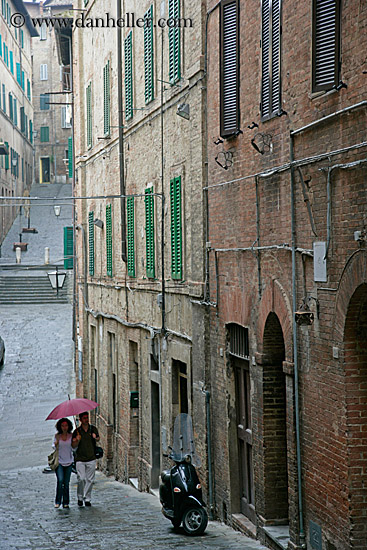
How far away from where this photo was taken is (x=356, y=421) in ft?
28.0

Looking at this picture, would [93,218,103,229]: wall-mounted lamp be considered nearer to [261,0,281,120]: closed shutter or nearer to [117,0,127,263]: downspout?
[117,0,127,263]: downspout

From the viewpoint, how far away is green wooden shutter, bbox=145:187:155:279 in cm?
1700

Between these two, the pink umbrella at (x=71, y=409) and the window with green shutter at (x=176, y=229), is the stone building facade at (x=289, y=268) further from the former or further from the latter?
the pink umbrella at (x=71, y=409)

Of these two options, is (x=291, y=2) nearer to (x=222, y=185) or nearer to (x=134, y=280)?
(x=222, y=185)

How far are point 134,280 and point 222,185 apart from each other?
A: 6.73 metres

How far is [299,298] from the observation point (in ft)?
31.8

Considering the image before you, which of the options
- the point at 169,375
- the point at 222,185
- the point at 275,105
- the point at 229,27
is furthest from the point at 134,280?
the point at 275,105

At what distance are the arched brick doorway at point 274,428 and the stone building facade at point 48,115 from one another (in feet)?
195

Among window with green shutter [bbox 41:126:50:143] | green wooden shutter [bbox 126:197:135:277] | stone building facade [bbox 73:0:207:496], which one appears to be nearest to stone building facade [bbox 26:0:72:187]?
window with green shutter [bbox 41:126:50:143]

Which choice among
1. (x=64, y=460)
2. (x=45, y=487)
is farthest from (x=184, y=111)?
(x=45, y=487)

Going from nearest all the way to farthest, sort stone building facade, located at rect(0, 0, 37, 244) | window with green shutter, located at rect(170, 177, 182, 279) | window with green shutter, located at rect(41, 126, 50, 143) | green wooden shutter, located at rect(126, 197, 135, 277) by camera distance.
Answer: window with green shutter, located at rect(170, 177, 182, 279) → green wooden shutter, located at rect(126, 197, 135, 277) → stone building facade, located at rect(0, 0, 37, 244) → window with green shutter, located at rect(41, 126, 50, 143)

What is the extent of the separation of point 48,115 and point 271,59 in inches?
2492

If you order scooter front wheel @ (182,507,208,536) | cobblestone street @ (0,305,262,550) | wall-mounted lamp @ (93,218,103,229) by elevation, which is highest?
wall-mounted lamp @ (93,218,103,229)

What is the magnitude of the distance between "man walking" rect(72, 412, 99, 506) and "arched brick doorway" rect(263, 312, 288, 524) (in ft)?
13.7
